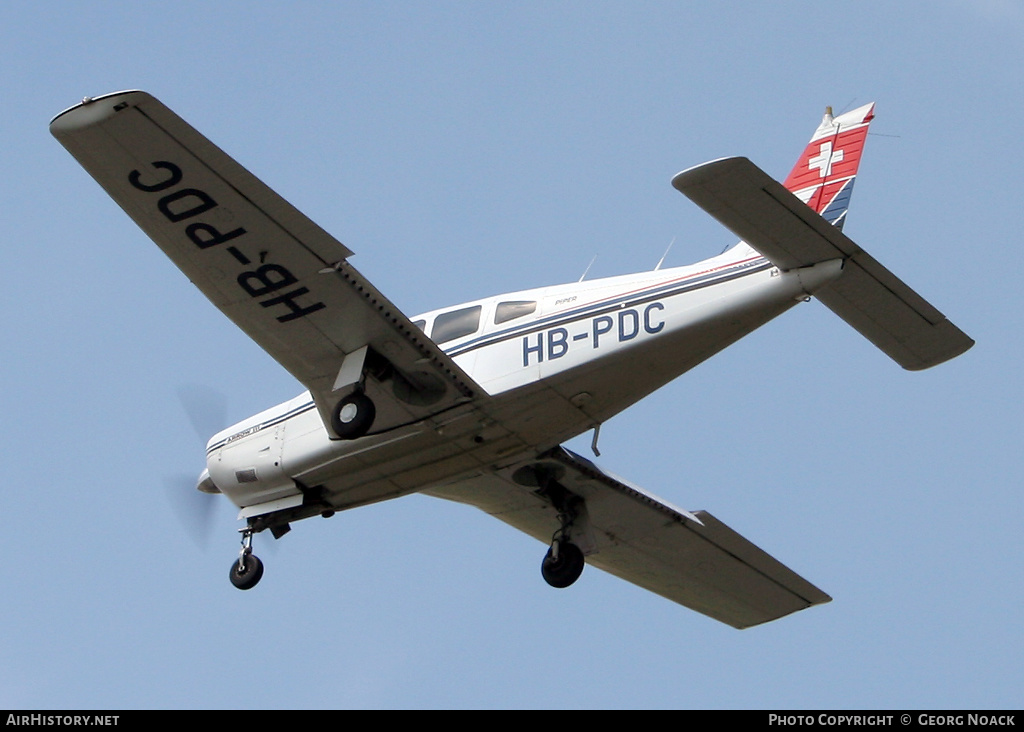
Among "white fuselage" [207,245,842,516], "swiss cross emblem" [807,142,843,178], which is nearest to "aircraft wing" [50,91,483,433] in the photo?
"white fuselage" [207,245,842,516]

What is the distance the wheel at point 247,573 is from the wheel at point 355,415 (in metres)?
2.89

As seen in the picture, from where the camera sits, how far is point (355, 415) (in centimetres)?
1595

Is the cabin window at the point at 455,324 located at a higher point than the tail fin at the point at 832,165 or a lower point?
Result: lower

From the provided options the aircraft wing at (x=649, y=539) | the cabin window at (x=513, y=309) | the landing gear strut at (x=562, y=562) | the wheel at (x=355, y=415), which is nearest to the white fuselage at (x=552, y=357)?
the cabin window at (x=513, y=309)

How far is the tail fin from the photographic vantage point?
15781 millimetres

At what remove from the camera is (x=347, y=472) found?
56.9ft

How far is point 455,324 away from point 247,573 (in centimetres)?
397

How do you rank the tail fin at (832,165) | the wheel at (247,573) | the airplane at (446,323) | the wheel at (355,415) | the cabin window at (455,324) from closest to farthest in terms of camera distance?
the airplane at (446,323) < the tail fin at (832,165) < the wheel at (355,415) < the cabin window at (455,324) < the wheel at (247,573)

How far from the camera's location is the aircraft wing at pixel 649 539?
18.6m

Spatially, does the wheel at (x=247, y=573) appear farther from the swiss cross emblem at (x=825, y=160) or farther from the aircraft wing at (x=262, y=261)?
the swiss cross emblem at (x=825, y=160)

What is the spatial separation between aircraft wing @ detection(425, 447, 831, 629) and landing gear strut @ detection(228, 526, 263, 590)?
7.26 ft

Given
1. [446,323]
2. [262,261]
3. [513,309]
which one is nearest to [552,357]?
[513,309]

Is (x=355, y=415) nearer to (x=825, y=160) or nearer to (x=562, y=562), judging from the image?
(x=562, y=562)
